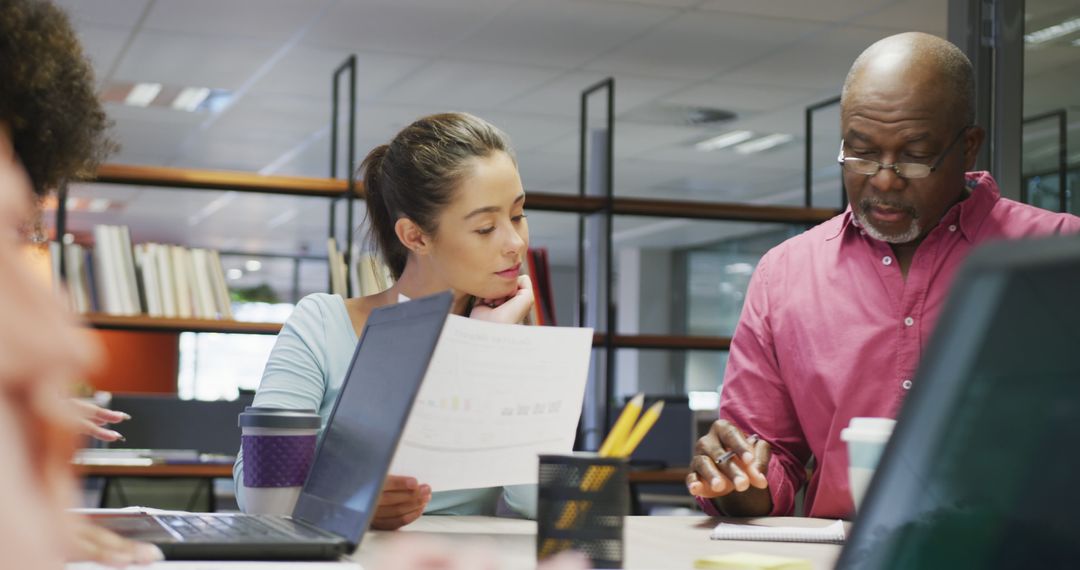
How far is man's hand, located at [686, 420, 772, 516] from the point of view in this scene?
55.4 inches

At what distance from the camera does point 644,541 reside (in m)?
1.21

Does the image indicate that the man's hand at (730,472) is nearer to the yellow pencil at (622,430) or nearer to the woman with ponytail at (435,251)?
the woman with ponytail at (435,251)

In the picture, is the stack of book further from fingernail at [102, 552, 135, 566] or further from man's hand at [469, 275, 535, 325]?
fingernail at [102, 552, 135, 566]

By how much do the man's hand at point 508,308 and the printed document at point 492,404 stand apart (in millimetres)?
342

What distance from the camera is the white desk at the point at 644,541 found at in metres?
1.04

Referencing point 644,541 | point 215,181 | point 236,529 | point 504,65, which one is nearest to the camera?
point 236,529

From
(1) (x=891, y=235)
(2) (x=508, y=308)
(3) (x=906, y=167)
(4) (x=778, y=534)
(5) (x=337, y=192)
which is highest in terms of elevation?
(5) (x=337, y=192)

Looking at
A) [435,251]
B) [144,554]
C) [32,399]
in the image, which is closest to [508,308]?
[435,251]

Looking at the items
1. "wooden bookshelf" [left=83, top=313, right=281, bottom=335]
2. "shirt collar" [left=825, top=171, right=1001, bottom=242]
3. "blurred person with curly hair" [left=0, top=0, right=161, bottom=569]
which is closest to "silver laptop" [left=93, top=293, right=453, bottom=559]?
"blurred person with curly hair" [left=0, top=0, right=161, bottom=569]

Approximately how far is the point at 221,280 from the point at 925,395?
12.3 feet

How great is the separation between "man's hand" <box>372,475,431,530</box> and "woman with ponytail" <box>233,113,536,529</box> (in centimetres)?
28

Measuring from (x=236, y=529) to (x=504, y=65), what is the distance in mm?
4712

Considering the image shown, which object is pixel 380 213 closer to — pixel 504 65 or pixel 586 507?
pixel 586 507

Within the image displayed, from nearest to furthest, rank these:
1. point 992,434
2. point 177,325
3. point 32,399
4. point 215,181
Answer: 1. point 32,399
2. point 992,434
3. point 177,325
4. point 215,181
